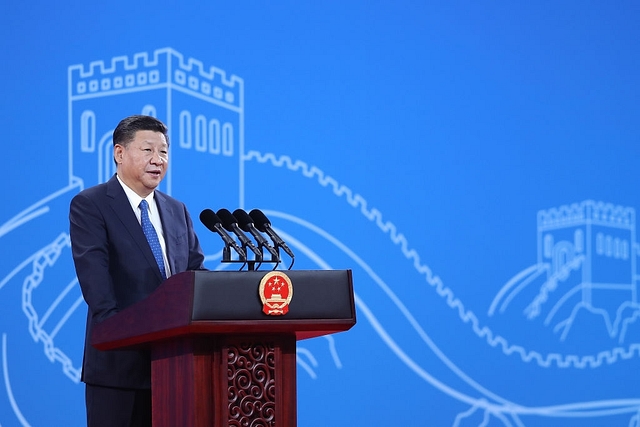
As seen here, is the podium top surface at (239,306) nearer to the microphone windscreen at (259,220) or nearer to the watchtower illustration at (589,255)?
the microphone windscreen at (259,220)

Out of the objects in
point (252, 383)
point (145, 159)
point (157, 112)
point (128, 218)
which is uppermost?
point (157, 112)

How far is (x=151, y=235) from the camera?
2.25 metres

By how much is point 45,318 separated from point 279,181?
106cm

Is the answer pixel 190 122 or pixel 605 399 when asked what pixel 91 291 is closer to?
pixel 190 122

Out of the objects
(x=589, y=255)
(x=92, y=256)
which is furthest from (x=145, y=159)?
(x=589, y=255)

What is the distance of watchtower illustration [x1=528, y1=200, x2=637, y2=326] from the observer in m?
3.89

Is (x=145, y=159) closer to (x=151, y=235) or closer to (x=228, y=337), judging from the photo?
(x=151, y=235)

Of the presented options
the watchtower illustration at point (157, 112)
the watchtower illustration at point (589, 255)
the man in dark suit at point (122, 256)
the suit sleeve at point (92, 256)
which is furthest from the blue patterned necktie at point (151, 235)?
the watchtower illustration at point (589, 255)

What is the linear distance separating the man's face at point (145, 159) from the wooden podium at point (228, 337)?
0.46 meters

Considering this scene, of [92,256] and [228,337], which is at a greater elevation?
[92,256]

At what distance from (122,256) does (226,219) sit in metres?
0.31

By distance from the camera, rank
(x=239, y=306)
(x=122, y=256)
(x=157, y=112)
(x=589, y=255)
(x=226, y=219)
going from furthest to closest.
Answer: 1. (x=589, y=255)
2. (x=157, y=112)
3. (x=122, y=256)
4. (x=226, y=219)
5. (x=239, y=306)

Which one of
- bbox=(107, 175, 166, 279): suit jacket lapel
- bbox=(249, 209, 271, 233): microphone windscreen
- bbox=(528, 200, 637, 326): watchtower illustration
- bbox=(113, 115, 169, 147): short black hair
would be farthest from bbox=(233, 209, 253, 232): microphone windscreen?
bbox=(528, 200, 637, 326): watchtower illustration

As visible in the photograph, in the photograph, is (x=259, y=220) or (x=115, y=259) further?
(x=115, y=259)
